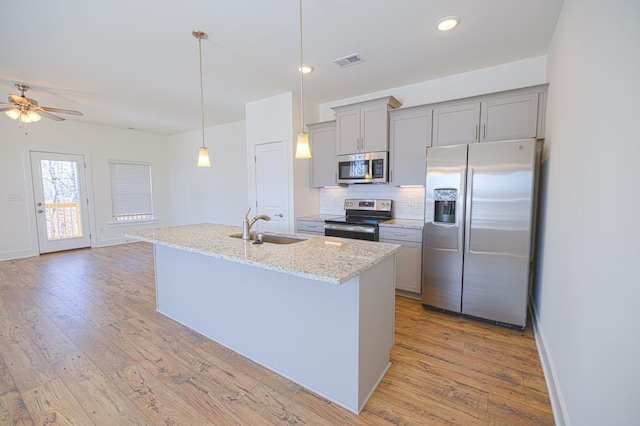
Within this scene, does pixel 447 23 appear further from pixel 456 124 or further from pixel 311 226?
pixel 311 226

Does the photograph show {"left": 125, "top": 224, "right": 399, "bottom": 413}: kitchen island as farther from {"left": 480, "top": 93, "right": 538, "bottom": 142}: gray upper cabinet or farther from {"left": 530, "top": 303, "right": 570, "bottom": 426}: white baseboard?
{"left": 480, "top": 93, "right": 538, "bottom": 142}: gray upper cabinet

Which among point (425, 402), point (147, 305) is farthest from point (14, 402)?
point (425, 402)

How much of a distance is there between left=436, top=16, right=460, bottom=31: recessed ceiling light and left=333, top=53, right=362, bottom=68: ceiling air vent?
832 mm

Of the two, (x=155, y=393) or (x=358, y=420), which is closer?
(x=358, y=420)

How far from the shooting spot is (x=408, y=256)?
10.7 ft

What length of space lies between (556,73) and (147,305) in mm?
4709

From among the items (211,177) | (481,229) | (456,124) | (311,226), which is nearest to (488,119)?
(456,124)

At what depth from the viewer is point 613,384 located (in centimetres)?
99

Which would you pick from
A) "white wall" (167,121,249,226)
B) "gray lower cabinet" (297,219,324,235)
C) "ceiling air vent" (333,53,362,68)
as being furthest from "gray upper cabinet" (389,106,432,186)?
"white wall" (167,121,249,226)

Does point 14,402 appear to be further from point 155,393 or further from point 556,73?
point 556,73

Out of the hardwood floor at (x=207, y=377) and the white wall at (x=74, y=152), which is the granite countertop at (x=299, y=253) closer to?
the hardwood floor at (x=207, y=377)

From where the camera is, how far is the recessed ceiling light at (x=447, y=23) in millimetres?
2275

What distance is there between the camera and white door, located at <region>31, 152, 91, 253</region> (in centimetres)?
541

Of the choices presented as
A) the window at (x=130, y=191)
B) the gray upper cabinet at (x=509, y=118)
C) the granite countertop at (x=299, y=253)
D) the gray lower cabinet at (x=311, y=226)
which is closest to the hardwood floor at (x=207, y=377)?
the granite countertop at (x=299, y=253)
